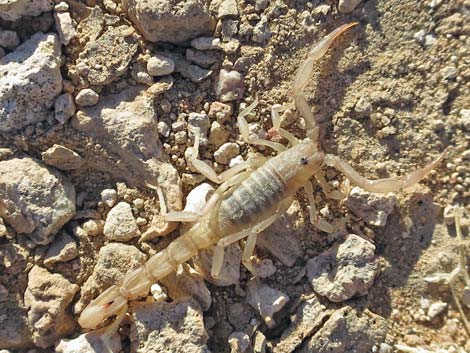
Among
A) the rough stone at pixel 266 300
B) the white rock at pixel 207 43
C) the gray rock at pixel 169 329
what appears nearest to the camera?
the gray rock at pixel 169 329

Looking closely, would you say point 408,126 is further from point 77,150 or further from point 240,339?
point 77,150

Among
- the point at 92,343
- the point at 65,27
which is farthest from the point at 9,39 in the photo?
the point at 92,343

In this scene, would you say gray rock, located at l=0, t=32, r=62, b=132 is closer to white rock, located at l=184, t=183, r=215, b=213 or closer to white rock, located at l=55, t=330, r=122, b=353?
white rock, located at l=184, t=183, r=215, b=213

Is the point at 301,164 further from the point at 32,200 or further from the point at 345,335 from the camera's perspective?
the point at 32,200

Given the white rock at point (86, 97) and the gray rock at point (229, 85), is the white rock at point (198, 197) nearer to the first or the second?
the gray rock at point (229, 85)

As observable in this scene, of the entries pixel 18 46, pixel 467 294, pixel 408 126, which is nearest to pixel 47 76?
pixel 18 46

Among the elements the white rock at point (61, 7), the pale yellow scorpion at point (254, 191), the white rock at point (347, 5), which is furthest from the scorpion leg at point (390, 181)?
the white rock at point (61, 7)
